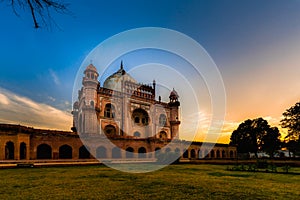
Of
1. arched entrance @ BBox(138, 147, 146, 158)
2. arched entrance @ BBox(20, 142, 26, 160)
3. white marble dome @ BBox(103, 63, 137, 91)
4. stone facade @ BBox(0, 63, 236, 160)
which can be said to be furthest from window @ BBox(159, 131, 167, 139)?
arched entrance @ BBox(20, 142, 26, 160)

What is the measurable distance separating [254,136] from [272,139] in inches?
155

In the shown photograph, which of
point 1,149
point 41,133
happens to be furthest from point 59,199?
point 41,133

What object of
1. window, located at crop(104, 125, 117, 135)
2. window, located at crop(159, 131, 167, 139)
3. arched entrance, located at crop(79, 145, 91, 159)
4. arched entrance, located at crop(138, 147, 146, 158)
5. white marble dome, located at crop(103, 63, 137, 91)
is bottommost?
arched entrance, located at crop(138, 147, 146, 158)

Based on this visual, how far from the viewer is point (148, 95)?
1766 inches

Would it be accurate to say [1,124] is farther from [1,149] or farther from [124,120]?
[124,120]

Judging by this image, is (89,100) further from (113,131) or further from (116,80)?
(116,80)

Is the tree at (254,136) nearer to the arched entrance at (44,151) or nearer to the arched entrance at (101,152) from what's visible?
the arched entrance at (101,152)

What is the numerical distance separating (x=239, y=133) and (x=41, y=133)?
48.1 meters

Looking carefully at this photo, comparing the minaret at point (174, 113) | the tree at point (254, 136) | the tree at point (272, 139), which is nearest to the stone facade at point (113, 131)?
the minaret at point (174, 113)

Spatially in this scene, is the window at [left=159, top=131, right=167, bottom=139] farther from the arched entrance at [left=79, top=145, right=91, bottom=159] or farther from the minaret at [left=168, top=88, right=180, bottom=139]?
the arched entrance at [left=79, top=145, right=91, bottom=159]

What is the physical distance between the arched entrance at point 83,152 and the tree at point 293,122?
3642 centimetres

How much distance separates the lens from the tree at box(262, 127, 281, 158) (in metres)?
48.8

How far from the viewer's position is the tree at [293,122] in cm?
4022

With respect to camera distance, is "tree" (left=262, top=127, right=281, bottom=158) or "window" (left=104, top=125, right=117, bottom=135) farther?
"tree" (left=262, top=127, right=281, bottom=158)
